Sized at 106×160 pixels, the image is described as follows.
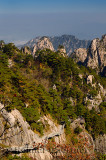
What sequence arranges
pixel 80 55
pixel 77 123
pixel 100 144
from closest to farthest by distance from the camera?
pixel 77 123 → pixel 100 144 → pixel 80 55

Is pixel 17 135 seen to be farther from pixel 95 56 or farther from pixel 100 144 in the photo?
pixel 95 56

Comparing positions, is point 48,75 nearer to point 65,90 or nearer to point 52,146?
point 65,90

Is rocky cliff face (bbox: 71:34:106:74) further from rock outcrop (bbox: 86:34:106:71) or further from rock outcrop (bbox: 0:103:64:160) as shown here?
rock outcrop (bbox: 0:103:64:160)

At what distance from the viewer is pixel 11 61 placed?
42.3 m

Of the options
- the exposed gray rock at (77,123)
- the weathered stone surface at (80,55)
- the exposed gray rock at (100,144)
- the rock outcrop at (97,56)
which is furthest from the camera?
the weathered stone surface at (80,55)

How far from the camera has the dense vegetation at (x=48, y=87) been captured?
2288cm

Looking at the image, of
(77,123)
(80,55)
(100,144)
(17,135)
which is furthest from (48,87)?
(80,55)

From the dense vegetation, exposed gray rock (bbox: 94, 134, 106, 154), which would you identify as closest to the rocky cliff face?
the dense vegetation

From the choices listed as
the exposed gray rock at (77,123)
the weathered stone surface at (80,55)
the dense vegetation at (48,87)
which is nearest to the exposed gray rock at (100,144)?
the dense vegetation at (48,87)

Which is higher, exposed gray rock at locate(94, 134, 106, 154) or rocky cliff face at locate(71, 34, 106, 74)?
rocky cliff face at locate(71, 34, 106, 74)

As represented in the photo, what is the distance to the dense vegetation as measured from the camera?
22875 millimetres

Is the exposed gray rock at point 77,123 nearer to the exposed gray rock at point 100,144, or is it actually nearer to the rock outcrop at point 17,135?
the exposed gray rock at point 100,144

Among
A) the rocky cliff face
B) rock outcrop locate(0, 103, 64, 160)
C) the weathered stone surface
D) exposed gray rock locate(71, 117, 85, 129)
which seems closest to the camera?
rock outcrop locate(0, 103, 64, 160)

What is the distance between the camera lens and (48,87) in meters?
41.1
